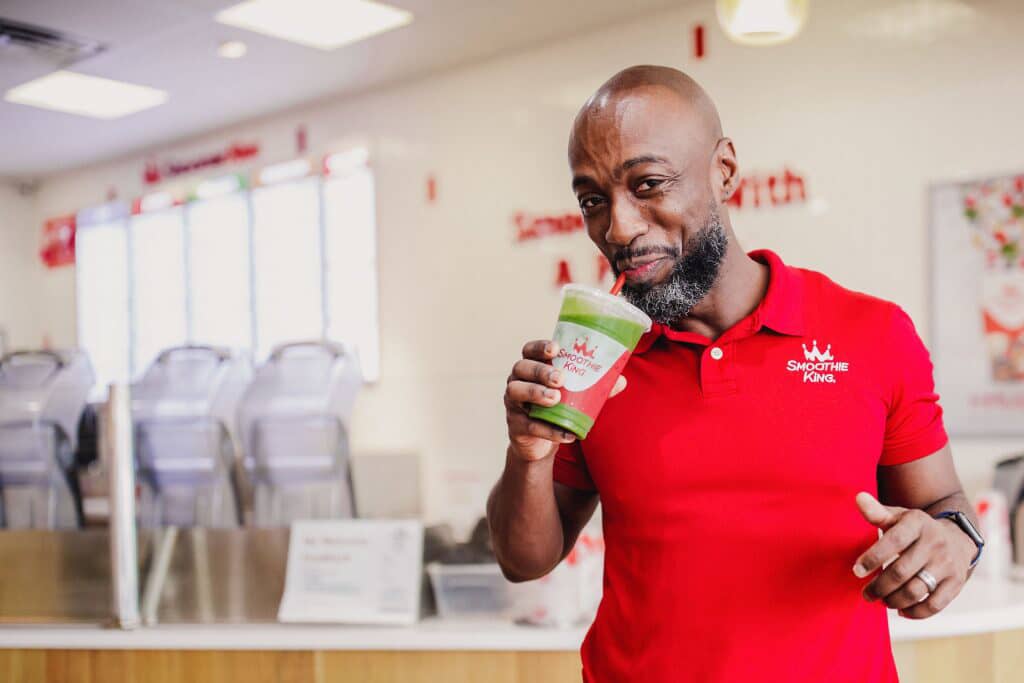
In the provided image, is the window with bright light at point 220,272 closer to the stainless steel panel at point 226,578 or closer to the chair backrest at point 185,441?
the chair backrest at point 185,441

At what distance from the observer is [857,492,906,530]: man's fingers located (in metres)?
0.94

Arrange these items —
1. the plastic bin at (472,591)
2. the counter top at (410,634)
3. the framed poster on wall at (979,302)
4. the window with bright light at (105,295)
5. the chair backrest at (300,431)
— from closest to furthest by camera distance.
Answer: the counter top at (410,634) < the plastic bin at (472,591) < the chair backrest at (300,431) < the framed poster on wall at (979,302) < the window with bright light at (105,295)

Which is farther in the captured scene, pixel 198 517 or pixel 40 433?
pixel 40 433

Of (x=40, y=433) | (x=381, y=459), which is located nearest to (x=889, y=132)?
(x=381, y=459)

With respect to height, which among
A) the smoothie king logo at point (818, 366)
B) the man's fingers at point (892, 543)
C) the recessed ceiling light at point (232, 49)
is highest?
the recessed ceiling light at point (232, 49)

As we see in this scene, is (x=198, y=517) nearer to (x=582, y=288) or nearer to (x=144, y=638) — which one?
(x=144, y=638)

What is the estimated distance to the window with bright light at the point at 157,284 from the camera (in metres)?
7.43

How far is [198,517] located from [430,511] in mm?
647

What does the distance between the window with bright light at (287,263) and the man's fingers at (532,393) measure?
18.8 feet

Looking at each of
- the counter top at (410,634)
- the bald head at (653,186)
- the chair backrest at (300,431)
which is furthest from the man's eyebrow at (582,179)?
the chair backrest at (300,431)

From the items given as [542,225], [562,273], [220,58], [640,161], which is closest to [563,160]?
[542,225]

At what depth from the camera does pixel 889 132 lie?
14.0ft

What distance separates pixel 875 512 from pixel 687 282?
328 mm

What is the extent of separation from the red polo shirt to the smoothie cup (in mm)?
141
